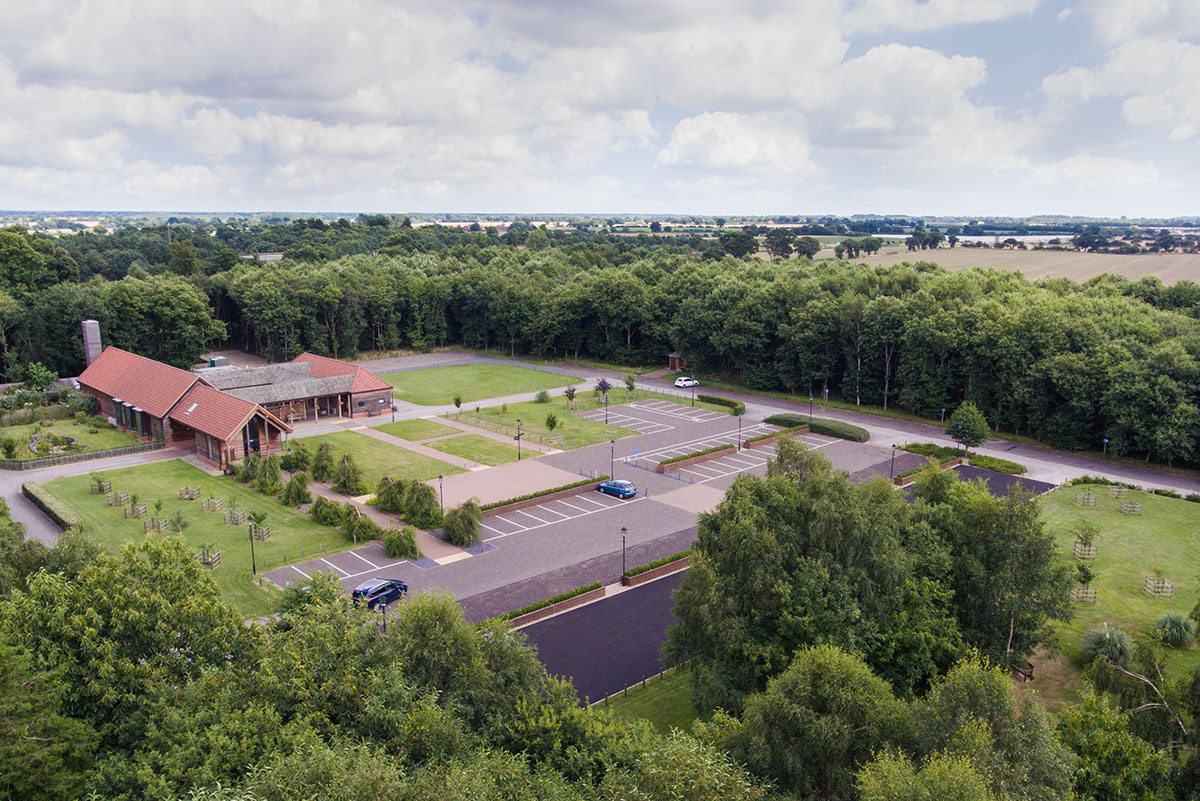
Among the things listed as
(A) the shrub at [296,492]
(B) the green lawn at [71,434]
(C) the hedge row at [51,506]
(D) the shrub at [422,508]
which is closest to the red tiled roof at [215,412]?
(B) the green lawn at [71,434]

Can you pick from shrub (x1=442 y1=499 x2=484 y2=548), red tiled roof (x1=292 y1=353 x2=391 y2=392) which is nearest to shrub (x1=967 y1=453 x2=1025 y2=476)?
shrub (x1=442 y1=499 x2=484 y2=548)

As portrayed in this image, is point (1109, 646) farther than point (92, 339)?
No

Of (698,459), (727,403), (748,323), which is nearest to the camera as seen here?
(698,459)

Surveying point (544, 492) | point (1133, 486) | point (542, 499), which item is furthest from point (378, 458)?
point (1133, 486)

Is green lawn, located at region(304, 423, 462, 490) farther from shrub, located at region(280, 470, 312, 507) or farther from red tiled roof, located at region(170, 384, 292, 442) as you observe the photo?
red tiled roof, located at region(170, 384, 292, 442)

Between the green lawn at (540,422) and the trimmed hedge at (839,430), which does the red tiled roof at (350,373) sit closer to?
the green lawn at (540,422)

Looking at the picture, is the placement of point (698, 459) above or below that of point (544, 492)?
below

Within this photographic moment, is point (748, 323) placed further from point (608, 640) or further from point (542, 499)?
point (608, 640)
